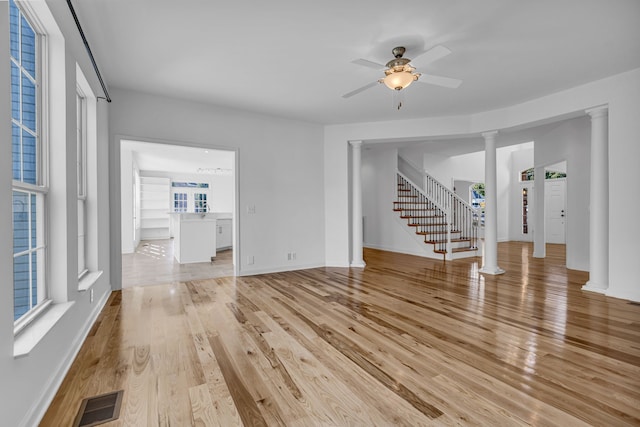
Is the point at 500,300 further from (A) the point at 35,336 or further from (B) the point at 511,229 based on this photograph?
(B) the point at 511,229

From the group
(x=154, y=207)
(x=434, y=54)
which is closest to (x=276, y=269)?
(x=434, y=54)

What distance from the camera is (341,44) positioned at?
2.94m

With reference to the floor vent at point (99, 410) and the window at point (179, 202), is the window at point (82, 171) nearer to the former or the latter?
Answer: the floor vent at point (99, 410)

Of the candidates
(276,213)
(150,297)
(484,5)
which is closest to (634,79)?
(484,5)

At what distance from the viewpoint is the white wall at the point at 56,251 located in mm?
1318

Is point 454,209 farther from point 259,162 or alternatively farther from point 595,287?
point 259,162

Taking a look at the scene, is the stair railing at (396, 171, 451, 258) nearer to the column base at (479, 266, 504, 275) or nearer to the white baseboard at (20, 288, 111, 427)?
the column base at (479, 266, 504, 275)

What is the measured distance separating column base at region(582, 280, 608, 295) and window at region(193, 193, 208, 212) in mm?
12285

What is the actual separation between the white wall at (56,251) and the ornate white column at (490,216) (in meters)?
5.58

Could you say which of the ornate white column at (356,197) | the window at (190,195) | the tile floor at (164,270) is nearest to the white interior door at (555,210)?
the ornate white column at (356,197)

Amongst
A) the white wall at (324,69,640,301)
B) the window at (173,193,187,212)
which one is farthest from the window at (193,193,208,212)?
the white wall at (324,69,640,301)

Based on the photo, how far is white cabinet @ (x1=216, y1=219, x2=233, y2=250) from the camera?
7.88 meters

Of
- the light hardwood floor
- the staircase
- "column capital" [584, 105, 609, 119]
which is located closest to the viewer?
the light hardwood floor

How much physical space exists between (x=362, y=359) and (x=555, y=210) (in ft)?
31.5
